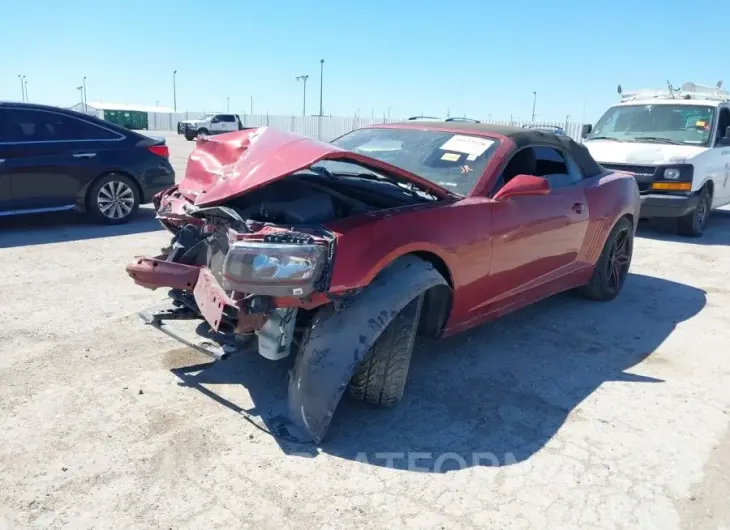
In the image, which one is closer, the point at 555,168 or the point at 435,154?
the point at 435,154

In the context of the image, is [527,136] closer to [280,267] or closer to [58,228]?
[280,267]

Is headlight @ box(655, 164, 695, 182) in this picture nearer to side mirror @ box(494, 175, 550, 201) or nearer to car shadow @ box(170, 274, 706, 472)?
car shadow @ box(170, 274, 706, 472)

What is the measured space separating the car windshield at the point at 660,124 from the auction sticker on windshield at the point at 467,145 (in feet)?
19.8

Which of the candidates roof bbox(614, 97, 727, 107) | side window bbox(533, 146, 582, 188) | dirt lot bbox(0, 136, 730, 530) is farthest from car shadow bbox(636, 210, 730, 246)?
side window bbox(533, 146, 582, 188)

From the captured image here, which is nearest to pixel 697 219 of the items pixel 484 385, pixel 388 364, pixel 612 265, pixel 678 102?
pixel 678 102

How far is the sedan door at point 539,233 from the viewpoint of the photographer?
380 centimetres

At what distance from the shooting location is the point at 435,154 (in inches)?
165

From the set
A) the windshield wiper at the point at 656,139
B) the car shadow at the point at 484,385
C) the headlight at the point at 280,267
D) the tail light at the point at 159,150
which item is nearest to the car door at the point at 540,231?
the car shadow at the point at 484,385

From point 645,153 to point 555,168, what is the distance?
15.5 feet

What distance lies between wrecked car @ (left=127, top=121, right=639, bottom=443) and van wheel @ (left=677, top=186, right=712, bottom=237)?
197 inches

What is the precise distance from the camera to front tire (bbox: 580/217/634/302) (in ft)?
17.1

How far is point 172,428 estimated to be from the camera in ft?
9.72

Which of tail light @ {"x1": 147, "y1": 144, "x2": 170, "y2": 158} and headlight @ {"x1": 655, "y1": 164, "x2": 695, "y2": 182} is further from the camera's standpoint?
headlight @ {"x1": 655, "y1": 164, "x2": 695, "y2": 182}

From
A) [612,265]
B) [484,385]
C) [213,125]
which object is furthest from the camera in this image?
[213,125]
